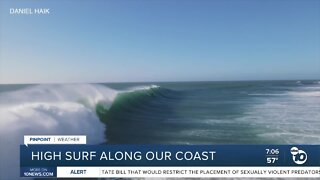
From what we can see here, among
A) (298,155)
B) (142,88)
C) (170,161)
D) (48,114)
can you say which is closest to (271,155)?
(298,155)

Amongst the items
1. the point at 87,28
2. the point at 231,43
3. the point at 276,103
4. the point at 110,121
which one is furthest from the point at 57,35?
the point at 276,103

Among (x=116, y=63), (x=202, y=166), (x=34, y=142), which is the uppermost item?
(x=116, y=63)

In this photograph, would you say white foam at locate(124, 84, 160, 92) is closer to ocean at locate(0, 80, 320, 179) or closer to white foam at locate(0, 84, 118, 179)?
ocean at locate(0, 80, 320, 179)

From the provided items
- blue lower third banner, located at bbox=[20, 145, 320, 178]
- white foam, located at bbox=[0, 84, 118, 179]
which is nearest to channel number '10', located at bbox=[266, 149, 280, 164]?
blue lower third banner, located at bbox=[20, 145, 320, 178]

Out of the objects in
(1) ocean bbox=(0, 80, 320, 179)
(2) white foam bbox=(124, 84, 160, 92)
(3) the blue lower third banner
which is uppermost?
(2) white foam bbox=(124, 84, 160, 92)

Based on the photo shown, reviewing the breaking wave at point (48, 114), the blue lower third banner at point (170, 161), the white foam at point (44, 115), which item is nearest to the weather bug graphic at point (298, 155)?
the blue lower third banner at point (170, 161)

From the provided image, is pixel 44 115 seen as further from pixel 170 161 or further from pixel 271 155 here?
pixel 271 155

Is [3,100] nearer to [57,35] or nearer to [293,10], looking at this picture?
→ [57,35]
